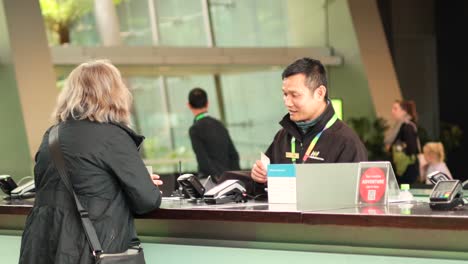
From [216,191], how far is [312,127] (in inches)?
24.0

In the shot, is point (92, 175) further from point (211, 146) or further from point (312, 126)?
point (211, 146)

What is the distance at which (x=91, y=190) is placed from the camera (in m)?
3.69

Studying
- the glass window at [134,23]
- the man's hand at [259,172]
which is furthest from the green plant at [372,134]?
the man's hand at [259,172]

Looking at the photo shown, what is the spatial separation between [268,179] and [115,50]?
9.50 m

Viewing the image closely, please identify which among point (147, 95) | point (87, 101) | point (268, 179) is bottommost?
point (147, 95)

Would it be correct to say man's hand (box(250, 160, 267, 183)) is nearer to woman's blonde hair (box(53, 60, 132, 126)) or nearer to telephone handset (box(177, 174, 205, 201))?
telephone handset (box(177, 174, 205, 201))

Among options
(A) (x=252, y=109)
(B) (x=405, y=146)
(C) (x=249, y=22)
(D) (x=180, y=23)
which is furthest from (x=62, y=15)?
(B) (x=405, y=146)

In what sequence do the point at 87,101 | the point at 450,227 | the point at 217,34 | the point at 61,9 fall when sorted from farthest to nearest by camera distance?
the point at 217,34 → the point at 61,9 → the point at 87,101 → the point at 450,227

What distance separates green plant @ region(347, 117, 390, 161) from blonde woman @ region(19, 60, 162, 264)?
9.53m

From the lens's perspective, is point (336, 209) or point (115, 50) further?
point (115, 50)

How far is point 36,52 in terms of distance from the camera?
10273mm

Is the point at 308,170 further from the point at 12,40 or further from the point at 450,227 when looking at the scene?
the point at 12,40

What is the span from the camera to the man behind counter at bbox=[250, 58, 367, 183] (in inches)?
171

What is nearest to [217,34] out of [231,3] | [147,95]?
[231,3]
